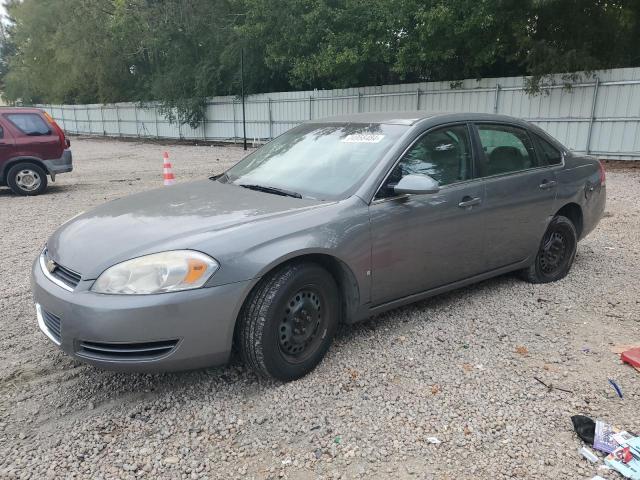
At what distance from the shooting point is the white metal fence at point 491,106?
43.7 ft

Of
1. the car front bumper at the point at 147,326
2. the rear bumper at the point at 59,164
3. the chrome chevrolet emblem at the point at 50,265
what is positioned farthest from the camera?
the rear bumper at the point at 59,164

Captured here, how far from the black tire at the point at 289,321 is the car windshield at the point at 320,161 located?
64 cm

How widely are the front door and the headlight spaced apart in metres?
1.19

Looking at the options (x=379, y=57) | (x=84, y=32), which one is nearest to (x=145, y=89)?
(x=84, y=32)

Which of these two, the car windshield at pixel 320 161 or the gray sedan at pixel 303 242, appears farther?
the car windshield at pixel 320 161

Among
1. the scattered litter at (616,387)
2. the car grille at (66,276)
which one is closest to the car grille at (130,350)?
the car grille at (66,276)

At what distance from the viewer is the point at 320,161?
378cm

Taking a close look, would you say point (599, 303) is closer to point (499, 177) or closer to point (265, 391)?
point (499, 177)

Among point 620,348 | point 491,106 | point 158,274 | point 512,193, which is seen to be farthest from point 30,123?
point 491,106

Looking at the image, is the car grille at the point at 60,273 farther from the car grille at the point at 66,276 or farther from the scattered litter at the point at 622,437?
the scattered litter at the point at 622,437

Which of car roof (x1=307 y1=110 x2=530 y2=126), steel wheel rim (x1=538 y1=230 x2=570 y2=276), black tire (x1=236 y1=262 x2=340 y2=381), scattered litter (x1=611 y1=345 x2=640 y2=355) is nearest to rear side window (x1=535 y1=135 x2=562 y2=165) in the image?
car roof (x1=307 y1=110 x2=530 y2=126)

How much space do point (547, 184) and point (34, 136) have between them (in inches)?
383

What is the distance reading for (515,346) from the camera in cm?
364

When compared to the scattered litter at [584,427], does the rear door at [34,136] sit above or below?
above
